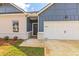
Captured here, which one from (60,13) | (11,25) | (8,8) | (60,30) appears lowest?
(60,30)

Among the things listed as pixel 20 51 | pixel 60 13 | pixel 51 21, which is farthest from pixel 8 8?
pixel 20 51

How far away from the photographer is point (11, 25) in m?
22.3

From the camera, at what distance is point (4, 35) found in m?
22.2

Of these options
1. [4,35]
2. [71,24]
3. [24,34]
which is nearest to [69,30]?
[71,24]

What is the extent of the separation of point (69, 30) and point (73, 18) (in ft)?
4.63

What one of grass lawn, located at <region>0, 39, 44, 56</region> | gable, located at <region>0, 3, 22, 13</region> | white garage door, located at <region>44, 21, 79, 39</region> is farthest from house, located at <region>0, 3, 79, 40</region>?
grass lawn, located at <region>0, 39, 44, 56</region>

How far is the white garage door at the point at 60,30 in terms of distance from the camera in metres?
21.3

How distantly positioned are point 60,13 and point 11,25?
5793mm

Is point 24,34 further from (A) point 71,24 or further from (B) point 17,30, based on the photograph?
(A) point 71,24

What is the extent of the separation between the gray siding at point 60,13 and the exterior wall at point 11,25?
2036mm

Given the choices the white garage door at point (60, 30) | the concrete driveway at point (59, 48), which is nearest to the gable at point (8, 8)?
the white garage door at point (60, 30)

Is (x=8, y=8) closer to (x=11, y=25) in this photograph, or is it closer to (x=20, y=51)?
(x=11, y=25)

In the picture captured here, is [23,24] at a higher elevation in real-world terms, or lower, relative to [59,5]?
lower

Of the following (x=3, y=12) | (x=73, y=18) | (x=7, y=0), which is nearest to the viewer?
(x=7, y=0)
